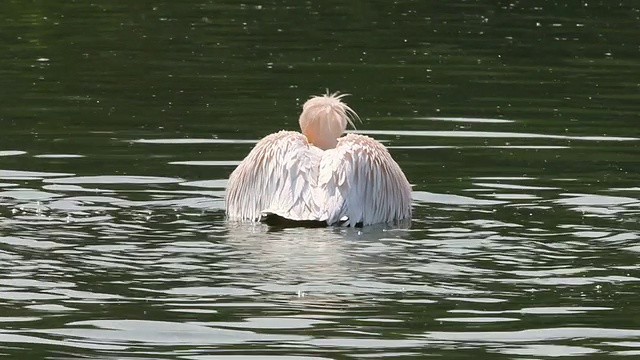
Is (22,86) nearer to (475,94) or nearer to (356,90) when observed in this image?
(356,90)

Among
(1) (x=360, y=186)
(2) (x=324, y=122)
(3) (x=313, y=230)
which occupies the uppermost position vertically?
(2) (x=324, y=122)

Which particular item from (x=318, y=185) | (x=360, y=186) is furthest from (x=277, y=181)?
(x=360, y=186)

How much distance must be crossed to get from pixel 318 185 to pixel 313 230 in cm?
36

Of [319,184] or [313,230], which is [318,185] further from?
[313,230]

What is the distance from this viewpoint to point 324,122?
11.7 metres

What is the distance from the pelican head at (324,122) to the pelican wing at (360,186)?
0.92ft

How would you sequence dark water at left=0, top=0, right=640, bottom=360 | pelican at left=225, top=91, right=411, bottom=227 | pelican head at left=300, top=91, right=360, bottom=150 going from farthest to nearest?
pelican head at left=300, top=91, right=360, bottom=150 → pelican at left=225, top=91, right=411, bottom=227 → dark water at left=0, top=0, right=640, bottom=360

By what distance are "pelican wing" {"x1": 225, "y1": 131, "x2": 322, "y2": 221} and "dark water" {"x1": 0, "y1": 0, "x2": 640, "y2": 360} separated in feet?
0.68

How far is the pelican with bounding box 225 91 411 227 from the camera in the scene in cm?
1079

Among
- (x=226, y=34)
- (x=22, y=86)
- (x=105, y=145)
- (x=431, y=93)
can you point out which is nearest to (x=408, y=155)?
(x=105, y=145)

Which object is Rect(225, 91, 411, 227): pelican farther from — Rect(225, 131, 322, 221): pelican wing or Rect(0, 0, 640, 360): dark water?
Rect(0, 0, 640, 360): dark water

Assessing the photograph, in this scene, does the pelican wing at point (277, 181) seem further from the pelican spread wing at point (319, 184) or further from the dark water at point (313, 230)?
the dark water at point (313, 230)

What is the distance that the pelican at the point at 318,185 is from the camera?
10789 millimetres

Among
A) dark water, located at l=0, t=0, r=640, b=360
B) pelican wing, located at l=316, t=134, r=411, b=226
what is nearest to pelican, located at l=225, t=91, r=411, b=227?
pelican wing, located at l=316, t=134, r=411, b=226
